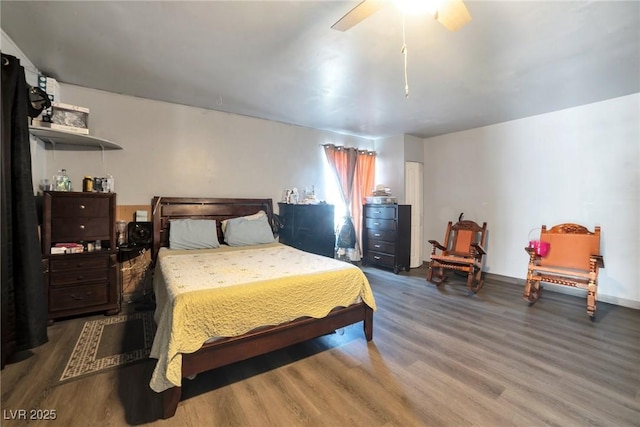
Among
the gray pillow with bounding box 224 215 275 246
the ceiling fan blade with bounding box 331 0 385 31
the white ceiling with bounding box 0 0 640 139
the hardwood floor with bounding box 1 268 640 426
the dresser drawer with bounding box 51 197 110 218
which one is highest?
the white ceiling with bounding box 0 0 640 139

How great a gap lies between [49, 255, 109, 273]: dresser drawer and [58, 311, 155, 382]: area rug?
561 mm

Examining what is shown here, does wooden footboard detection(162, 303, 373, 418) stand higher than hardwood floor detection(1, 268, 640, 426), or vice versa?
wooden footboard detection(162, 303, 373, 418)

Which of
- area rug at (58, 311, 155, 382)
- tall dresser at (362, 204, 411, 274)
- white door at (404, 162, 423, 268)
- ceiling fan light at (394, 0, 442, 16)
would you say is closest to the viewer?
ceiling fan light at (394, 0, 442, 16)

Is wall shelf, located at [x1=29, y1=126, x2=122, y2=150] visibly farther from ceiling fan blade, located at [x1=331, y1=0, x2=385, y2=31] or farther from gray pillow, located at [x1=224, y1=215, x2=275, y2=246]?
ceiling fan blade, located at [x1=331, y1=0, x2=385, y2=31]

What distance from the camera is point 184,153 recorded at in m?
3.69

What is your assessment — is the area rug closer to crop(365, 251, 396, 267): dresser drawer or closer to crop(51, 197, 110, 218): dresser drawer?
crop(51, 197, 110, 218): dresser drawer

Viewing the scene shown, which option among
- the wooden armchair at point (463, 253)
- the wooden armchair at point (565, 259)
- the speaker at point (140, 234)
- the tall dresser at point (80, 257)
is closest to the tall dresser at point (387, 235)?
the wooden armchair at point (463, 253)

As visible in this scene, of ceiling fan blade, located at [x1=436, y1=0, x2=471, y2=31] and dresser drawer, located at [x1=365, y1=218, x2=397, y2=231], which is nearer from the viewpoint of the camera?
ceiling fan blade, located at [x1=436, y1=0, x2=471, y2=31]

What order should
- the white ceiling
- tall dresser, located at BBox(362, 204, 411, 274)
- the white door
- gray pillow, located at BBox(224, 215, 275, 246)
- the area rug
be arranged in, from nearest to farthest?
the white ceiling → the area rug → gray pillow, located at BBox(224, 215, 275, 246) → tall dresser, located at BBox(362, 204, 411, 274) → the white door

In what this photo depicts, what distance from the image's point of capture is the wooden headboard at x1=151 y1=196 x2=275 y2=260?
3.45 metres

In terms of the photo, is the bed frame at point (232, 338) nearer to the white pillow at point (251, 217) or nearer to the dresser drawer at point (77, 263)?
the white pillow at point (251, 217)

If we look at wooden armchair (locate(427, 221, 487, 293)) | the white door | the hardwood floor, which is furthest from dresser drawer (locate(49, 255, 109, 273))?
the white door

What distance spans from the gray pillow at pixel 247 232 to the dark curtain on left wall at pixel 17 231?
180 centimetres

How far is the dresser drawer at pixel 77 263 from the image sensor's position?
8.65 ft
